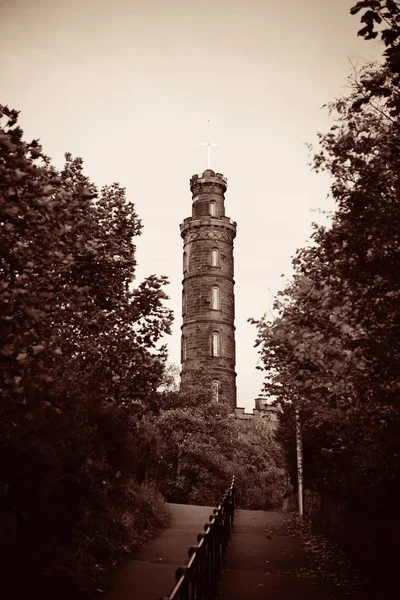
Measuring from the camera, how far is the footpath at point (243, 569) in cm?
845

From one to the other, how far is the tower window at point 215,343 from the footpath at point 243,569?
32.2 m

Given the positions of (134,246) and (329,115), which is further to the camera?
(134,246)

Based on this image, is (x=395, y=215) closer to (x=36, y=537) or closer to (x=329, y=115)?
(x=329, y=115)

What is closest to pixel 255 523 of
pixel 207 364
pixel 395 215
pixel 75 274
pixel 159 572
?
pixel 159 572

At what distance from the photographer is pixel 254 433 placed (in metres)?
41.1

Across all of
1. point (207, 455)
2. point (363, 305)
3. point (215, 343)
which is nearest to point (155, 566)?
point (363, 305)

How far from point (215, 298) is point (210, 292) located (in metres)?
0.78

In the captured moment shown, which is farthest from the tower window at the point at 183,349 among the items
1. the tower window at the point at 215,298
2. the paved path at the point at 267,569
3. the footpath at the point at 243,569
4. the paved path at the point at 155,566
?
the paved path at the point at 155,566

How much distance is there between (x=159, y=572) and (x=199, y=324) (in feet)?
130

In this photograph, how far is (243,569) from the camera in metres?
10.6

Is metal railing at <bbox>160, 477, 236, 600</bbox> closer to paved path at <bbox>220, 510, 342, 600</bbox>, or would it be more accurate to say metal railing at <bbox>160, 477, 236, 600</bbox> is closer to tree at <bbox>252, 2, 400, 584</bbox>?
paved path at <bbox>220, 510, 342, 600</bbox>

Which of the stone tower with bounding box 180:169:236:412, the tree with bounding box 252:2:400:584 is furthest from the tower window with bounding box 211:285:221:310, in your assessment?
the tree with bounding box 252:2:400:584

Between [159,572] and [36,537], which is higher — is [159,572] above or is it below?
below

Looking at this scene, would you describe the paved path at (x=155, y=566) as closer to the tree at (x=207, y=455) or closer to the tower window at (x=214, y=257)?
the tree at (x=207, y=455)
